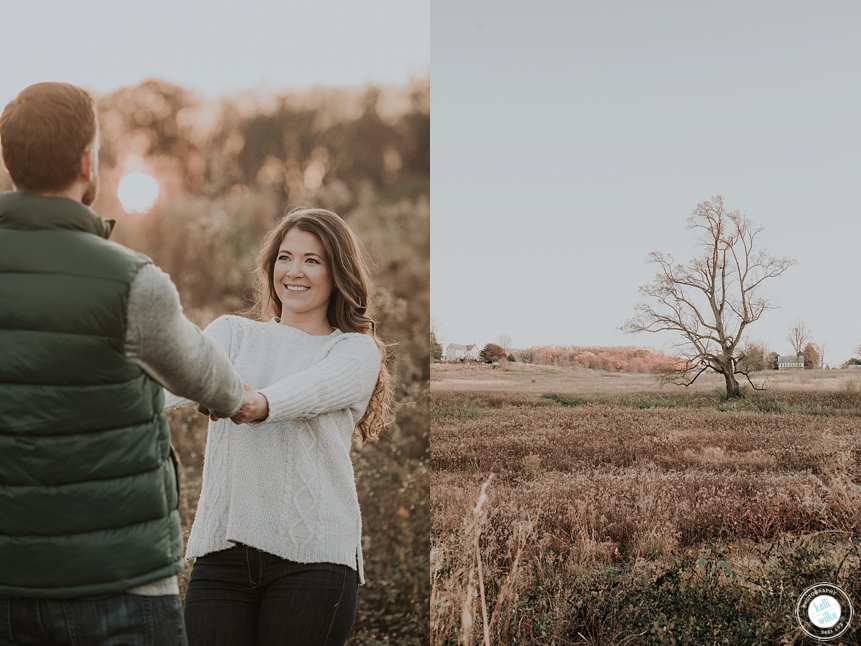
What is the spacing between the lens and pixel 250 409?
156 centimetres

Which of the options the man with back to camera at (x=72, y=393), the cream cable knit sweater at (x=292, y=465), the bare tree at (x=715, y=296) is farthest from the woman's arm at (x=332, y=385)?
the bare tree at (x=715, y=296)

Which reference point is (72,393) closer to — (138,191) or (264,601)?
(264,601)

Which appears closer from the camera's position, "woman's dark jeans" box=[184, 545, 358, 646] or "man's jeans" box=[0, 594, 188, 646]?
"man's jeans" box=[0, 594, 188, 646]

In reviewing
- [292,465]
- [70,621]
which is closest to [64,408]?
[70,621]

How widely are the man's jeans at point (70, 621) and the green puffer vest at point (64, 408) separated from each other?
0.07 feet

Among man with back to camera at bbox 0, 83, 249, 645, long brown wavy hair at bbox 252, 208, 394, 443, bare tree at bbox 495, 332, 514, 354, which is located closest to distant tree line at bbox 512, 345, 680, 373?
bare tree at bbox 495, 332, 514, 354

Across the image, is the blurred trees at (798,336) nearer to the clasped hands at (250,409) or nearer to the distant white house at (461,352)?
the distant white house at (461,352)

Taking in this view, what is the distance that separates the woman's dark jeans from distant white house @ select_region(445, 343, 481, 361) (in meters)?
1.61

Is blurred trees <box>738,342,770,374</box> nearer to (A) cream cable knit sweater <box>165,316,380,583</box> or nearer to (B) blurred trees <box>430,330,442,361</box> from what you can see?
(B) blurred trees <box>430,330,442,361</box>

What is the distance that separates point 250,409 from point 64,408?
17.5 inches

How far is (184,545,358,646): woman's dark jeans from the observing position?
5.49 ft

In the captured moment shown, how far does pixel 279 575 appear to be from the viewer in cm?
170

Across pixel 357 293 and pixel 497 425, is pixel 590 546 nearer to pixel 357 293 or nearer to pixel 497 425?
pixel 497 425

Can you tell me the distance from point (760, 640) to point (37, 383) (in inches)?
99.2
